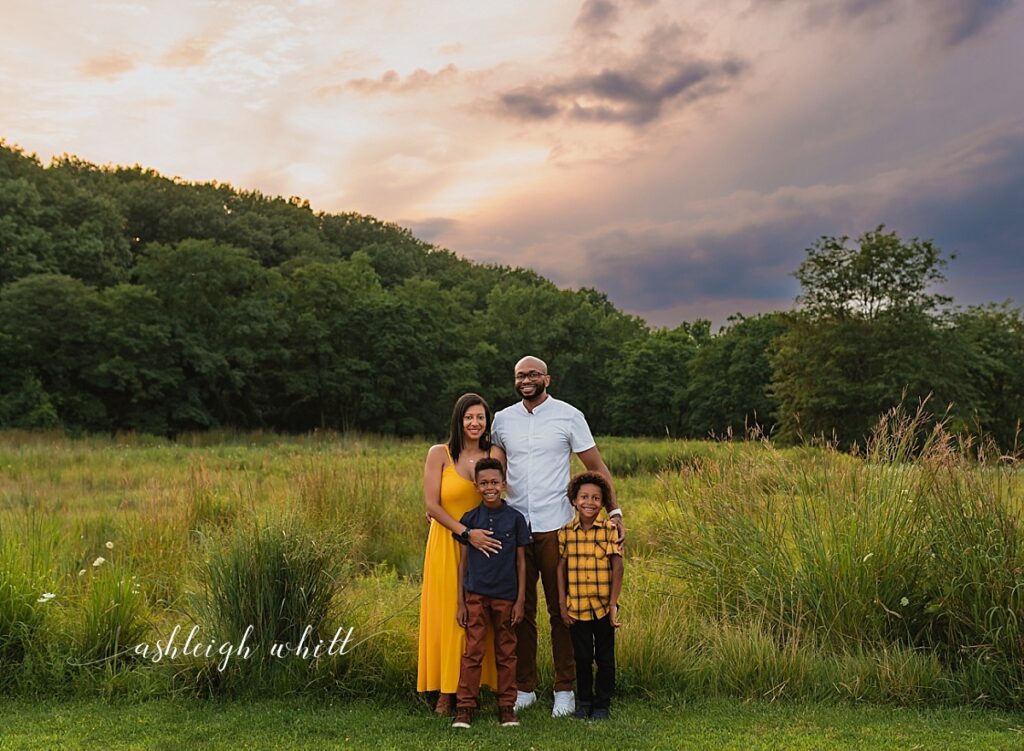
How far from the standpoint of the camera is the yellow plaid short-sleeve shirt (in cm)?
538

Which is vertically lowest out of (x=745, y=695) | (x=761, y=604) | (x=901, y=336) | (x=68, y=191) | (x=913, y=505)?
(x=745, y=695)

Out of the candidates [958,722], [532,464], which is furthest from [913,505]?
[532,464]

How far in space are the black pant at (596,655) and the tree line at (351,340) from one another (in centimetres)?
2076

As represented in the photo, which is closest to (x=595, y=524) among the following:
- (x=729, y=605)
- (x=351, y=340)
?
(x=729, y=605)

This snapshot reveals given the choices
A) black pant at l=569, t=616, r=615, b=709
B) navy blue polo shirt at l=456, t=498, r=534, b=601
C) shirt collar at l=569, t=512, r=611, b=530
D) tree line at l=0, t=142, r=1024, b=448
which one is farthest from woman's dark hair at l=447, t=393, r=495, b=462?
tree line at l=0, t=142, r=1024, b=448

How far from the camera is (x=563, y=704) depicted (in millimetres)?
5516

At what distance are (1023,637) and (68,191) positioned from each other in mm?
54743

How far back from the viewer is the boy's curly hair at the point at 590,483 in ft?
17.7

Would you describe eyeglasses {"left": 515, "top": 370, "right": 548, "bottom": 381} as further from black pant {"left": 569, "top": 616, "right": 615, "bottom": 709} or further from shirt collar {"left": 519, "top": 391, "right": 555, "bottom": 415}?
black pant {"left": 569, "top": 616, "right": 615, "bottom": 709}

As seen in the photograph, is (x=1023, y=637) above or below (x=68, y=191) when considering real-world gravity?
below

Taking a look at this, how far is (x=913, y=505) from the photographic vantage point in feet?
20.9

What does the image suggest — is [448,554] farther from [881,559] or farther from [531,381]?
[881,559]

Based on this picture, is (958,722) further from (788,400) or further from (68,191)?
(68,191)

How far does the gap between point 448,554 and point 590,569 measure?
910 millimetres
